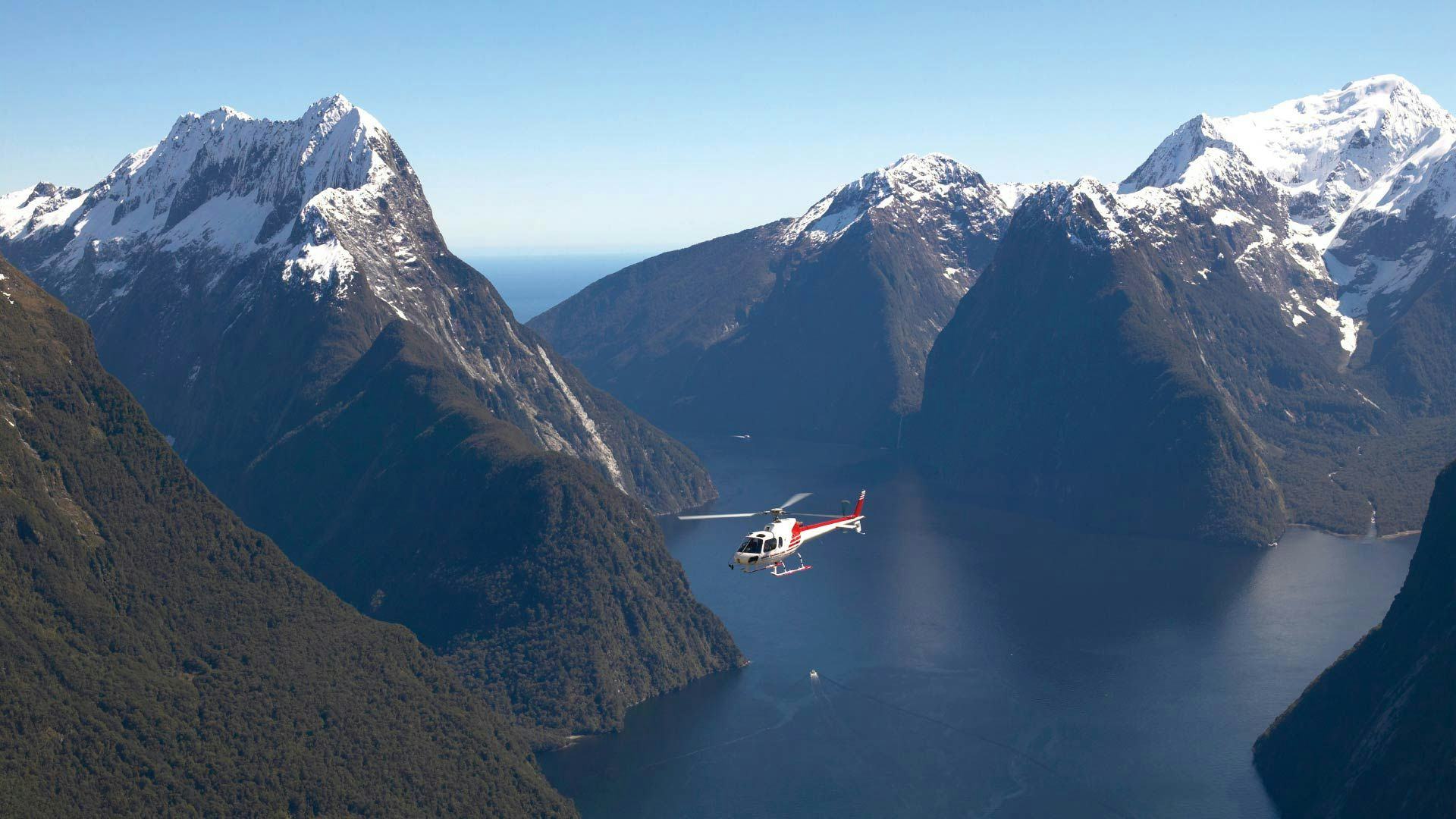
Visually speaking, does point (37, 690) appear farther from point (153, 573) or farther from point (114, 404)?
point (114, 404)

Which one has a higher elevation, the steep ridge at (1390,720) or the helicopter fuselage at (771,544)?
the helicopter fuselage at (771,544)

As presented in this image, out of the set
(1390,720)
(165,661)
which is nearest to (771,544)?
(1390,720)

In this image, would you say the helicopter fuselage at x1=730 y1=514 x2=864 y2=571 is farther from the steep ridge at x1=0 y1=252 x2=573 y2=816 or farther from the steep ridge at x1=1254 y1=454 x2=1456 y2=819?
the steep ridge at x1=1254 y1=454 x2=1456 y2=819

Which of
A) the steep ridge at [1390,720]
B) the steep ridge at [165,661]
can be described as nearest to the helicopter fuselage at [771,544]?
the steep ridge at [165,661]

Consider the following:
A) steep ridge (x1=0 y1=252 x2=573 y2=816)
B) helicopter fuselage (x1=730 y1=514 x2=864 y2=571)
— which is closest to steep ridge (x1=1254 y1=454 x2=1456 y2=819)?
helicopter fuselage (x1=730 y1=514 x2=864 y2=571)

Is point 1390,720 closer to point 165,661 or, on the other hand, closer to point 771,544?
point 771,544

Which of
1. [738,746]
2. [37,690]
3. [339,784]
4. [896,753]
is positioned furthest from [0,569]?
[896,753]

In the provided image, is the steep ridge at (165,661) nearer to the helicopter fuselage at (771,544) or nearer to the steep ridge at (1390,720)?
the helicopter fuselage at (771,544)
